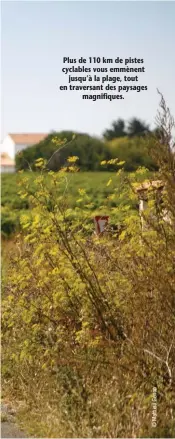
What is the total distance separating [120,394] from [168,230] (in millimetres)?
1513

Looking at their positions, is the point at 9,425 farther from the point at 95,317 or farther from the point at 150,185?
the point at 150,185

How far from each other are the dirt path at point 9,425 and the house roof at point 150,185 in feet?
→ 8.36

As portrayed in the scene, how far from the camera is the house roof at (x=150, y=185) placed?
7.83 m

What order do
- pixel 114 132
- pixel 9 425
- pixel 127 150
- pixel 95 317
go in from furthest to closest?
pixel 114 132
pixel 127 150
pixel 95 317
pixel 9 425

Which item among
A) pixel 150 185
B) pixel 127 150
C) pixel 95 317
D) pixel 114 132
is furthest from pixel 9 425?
pixel 114 132

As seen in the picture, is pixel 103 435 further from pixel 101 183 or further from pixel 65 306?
pixel 101 183

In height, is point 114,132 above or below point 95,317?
above

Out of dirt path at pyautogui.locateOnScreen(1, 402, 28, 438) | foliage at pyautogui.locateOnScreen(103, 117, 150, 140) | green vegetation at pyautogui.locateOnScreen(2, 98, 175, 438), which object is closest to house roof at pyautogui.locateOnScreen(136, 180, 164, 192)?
→ green vegetation at pyautogui.locateOnScreen(2, 98, 175, 438)

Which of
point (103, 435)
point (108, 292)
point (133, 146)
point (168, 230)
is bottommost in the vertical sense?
point (103, 435)

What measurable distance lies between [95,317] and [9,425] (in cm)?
131

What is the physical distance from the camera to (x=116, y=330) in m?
8.21

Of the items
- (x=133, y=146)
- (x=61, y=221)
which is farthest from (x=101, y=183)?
(x=61, y=221)

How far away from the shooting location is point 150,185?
8.18 m

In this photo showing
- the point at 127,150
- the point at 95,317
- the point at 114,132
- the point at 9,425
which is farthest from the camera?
the point at 114,132
